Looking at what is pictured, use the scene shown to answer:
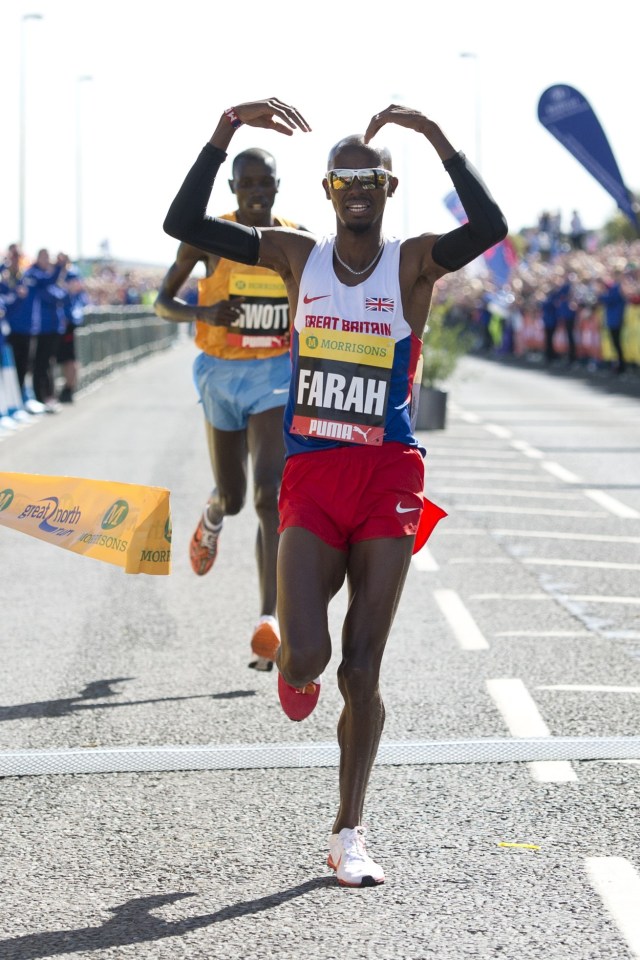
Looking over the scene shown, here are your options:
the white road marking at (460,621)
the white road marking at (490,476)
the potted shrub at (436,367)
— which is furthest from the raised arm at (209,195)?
the potted shrub at (436,367)

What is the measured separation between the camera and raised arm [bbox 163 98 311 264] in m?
4.74

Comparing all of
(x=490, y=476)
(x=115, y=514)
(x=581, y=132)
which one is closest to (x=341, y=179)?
(x=115, y=514)

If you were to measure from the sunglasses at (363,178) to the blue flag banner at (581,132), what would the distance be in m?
13.7

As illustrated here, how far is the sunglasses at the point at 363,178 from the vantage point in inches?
179

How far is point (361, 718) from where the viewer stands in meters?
4.45

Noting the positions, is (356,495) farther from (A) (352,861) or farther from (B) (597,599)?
(B) (597,599)

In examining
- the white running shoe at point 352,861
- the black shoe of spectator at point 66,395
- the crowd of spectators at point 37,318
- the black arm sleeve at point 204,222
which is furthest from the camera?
the black shoe of spectator at point 66,395

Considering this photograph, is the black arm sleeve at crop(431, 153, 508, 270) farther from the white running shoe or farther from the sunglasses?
the white running shoe

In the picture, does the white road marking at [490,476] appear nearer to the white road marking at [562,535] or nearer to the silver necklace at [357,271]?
the white road marking at [562,535]

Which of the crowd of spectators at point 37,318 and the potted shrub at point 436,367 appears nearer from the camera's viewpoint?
the potted shrub at point 436,367

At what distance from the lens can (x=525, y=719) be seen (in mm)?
6035

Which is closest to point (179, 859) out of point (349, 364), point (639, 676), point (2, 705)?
point (349, 364)

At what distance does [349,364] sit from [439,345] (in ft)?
53.8

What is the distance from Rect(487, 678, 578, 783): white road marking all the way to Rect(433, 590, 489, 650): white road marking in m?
0.78
